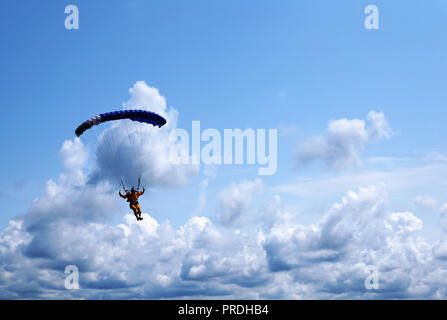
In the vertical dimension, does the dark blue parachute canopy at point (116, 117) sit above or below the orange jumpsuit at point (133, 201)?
above

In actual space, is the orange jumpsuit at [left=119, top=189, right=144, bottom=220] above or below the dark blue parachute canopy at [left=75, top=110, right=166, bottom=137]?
below

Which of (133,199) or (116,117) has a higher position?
(116,117)

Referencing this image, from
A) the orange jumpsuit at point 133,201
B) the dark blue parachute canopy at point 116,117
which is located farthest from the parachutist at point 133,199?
the dark blue parachute canopy at point 116,117

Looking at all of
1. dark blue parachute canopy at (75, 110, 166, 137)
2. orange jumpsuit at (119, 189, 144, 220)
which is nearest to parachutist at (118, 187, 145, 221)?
orange jumpsuit at (119, 189, 144, 220)

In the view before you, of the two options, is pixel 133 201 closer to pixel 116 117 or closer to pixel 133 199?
pixel 133 199

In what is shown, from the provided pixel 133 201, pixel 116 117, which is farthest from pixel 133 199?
pixel 116 117

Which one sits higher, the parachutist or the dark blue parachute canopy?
the dark blue parachute canopy

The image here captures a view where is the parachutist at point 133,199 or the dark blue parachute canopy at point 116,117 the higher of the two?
the dark blue parachute canopy at point 116,117

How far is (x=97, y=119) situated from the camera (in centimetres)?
5650

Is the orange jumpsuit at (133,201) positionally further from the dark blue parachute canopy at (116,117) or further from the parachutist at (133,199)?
the dark blue parachute canopy at (116,117)

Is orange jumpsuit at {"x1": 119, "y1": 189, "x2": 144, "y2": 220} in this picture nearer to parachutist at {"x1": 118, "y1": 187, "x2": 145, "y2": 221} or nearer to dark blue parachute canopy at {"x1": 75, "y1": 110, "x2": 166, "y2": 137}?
parachutist at {"x1": 118, "y1": 187, "x2": 145, "y2": 221}

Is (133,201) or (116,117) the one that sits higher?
(116,117)
